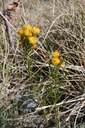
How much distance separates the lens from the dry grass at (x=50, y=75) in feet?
8.69

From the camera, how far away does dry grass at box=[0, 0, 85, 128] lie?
265 centimetres

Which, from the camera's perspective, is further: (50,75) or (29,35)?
(50,75)

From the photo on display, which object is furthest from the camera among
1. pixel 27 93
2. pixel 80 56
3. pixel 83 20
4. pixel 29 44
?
pixel 83 20

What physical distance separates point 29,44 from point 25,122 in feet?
2.32

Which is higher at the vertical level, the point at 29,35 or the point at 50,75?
the point at 29,35

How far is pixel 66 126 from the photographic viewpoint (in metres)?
2.63

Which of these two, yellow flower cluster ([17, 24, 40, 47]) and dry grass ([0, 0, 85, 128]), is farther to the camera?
dry grass ([0, 0, 85, 128])

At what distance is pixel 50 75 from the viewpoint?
2930mm

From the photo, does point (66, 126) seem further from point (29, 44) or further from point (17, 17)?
point (17, 17)

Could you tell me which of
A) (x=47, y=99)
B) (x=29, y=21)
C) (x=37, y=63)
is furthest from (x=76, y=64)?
(x=29, y=21)

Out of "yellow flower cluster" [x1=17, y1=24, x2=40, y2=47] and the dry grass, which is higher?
"yellow flower cluster" [x1=17, y1=24, x2=40, y2=47]

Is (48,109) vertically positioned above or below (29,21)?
below

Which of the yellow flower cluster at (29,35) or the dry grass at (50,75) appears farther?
the dry grass at (50,75)

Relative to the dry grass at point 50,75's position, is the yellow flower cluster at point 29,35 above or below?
above
